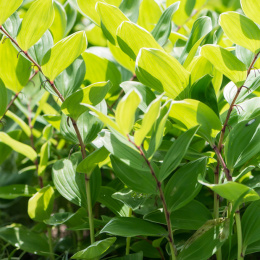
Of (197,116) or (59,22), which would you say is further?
(59,22)

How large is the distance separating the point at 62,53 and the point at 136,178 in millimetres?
163

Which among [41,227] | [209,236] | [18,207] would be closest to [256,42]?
[209,236]

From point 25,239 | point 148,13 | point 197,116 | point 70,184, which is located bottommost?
point 25,239

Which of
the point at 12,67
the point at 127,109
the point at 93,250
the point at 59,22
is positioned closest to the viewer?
the point at 127,109

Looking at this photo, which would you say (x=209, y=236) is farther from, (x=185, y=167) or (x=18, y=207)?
(x=18, y=207)

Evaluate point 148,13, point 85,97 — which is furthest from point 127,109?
point 148,13

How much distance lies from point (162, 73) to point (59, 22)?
327mm

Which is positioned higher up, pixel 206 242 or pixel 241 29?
pixel 241 29

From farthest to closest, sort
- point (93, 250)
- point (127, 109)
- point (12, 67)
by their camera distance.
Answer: point (12, 67) < point (93, 250) < point (127, 109)

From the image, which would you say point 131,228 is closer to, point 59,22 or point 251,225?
point 251,225

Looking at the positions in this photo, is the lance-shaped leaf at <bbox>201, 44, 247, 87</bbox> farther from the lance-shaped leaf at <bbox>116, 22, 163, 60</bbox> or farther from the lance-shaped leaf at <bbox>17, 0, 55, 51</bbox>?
the lance-shaped leaf at <bbox>17, 0, 55, 51</bbox>

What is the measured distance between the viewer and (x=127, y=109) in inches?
14.3

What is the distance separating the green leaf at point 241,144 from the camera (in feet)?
1.47

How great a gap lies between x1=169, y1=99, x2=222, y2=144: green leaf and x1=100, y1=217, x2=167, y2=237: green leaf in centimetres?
13
